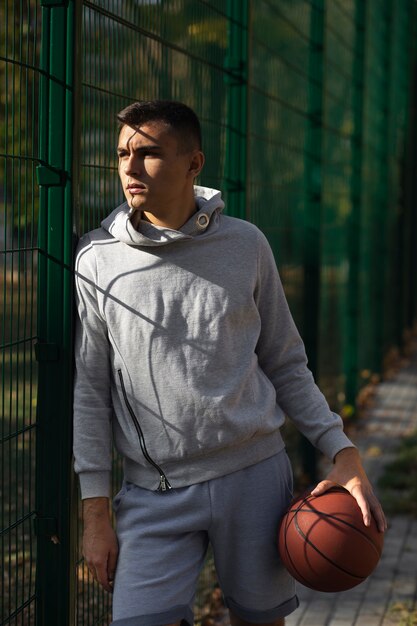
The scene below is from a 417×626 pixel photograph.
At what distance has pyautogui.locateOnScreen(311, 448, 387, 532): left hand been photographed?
333 cm

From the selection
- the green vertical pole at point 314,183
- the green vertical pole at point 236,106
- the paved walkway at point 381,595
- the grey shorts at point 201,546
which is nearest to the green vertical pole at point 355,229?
the paved walkway at point 381,595

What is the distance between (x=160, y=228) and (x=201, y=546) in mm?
Answer: 950

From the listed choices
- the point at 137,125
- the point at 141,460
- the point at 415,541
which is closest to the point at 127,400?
the point at 141,460

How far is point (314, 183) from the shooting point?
24.4 feet

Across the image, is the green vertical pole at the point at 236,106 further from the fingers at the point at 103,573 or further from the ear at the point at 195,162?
the fingers at the point at 103,573

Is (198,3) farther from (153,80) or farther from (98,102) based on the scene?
(98,102)

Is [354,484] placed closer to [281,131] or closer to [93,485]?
[93,485]

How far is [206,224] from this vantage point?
3.25m

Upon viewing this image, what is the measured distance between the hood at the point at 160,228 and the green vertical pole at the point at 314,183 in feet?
13.1

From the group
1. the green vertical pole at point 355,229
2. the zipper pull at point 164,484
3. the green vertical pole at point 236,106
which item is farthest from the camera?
the green vertical pole at point 355,229

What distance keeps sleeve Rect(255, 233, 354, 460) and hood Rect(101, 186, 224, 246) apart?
0.62 feet

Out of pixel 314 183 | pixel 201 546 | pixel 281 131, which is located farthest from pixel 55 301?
pixel 314 183

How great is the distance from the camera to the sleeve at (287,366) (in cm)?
341

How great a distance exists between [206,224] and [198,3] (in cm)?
188
